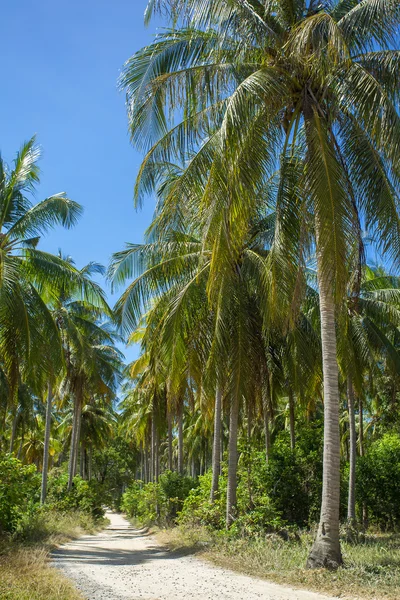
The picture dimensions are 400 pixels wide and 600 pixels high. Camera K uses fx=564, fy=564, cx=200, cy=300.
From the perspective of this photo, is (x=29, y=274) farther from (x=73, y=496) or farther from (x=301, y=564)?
(x=73, y=496)

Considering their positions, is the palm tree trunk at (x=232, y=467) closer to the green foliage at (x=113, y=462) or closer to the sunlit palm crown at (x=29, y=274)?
the sunlit palm crown at (x=29, y=274)

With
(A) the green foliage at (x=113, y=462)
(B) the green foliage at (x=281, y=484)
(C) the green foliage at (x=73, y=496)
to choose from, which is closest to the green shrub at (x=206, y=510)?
(B) the green foliage at (x=281, y=484)

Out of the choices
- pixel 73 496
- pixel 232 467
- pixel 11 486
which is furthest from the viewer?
pixel 73 496

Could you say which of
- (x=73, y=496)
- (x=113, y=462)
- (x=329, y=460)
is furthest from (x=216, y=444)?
(x=113, y=462)

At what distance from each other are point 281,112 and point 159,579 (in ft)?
27.4

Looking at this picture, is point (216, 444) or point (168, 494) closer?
point (216, 444)

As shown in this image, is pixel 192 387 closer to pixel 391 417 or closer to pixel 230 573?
pixel 230 573

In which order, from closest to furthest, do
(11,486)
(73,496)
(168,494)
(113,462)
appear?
(11,486)
(168,494)
(73,496)
(113,462)

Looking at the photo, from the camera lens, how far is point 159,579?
31.0 feet

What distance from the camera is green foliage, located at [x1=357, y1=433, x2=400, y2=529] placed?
19.0 m

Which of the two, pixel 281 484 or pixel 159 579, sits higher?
pixel 281 484

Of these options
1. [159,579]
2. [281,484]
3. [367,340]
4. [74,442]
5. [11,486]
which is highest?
[367,340]

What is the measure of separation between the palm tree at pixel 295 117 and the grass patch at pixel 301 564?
0.49 metres

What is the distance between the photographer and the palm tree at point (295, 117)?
8.69 meters
